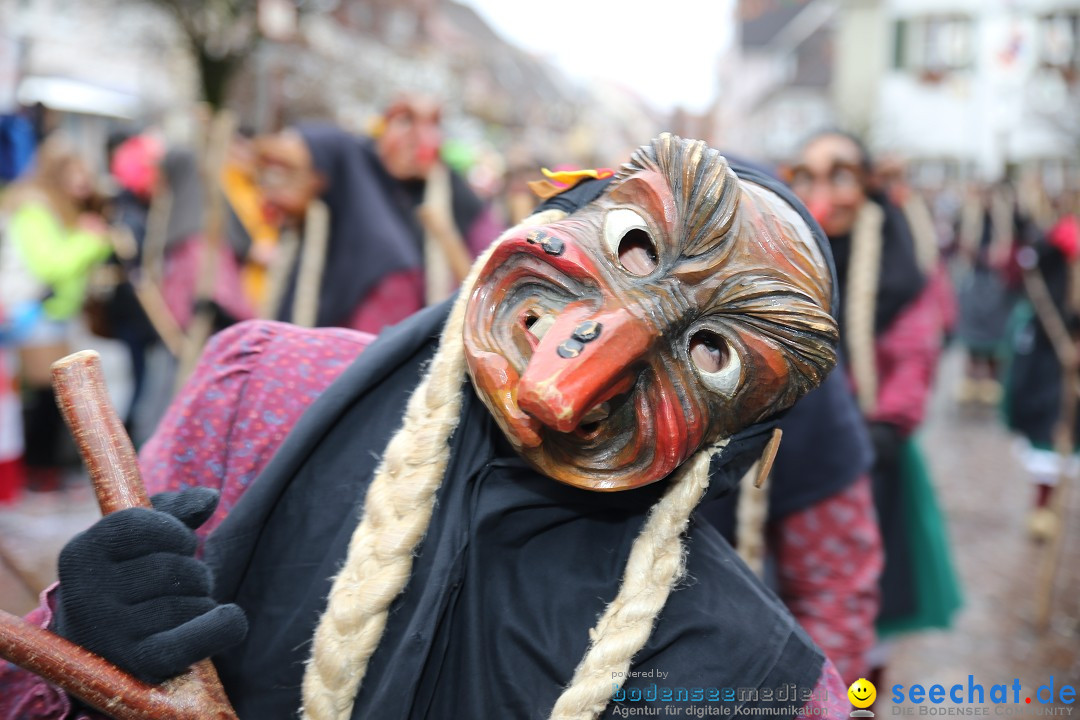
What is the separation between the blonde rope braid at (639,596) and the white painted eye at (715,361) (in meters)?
0.11

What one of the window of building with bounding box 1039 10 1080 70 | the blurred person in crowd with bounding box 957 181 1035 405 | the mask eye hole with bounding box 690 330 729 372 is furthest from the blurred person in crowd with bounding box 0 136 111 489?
the window of building with bounding box 1039 10 1080 70

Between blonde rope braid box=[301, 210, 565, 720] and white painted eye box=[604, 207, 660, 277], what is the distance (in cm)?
14

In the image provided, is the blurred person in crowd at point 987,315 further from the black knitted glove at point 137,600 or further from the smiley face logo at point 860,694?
the black knitted glove at point 137,600

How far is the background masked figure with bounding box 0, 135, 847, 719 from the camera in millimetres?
1210

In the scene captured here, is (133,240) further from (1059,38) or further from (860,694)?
(1059,38)

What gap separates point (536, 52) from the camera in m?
64.1

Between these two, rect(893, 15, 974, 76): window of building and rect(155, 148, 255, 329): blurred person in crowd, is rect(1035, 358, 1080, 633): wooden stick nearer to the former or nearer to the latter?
rect(155, 148, 255, 329): blurred person in crowd

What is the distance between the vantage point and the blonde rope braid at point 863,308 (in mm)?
3684

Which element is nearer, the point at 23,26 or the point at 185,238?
the point at 185,238

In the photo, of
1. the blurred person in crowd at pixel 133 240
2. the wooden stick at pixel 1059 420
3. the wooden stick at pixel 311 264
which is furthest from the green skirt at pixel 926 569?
the blurred person in crowd at pixel 133 240

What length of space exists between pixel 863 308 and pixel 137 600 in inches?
121

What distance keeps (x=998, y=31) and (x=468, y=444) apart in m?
29.1

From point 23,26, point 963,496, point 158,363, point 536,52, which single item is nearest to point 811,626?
point 963,496

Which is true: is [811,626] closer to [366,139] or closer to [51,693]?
[51,693]
